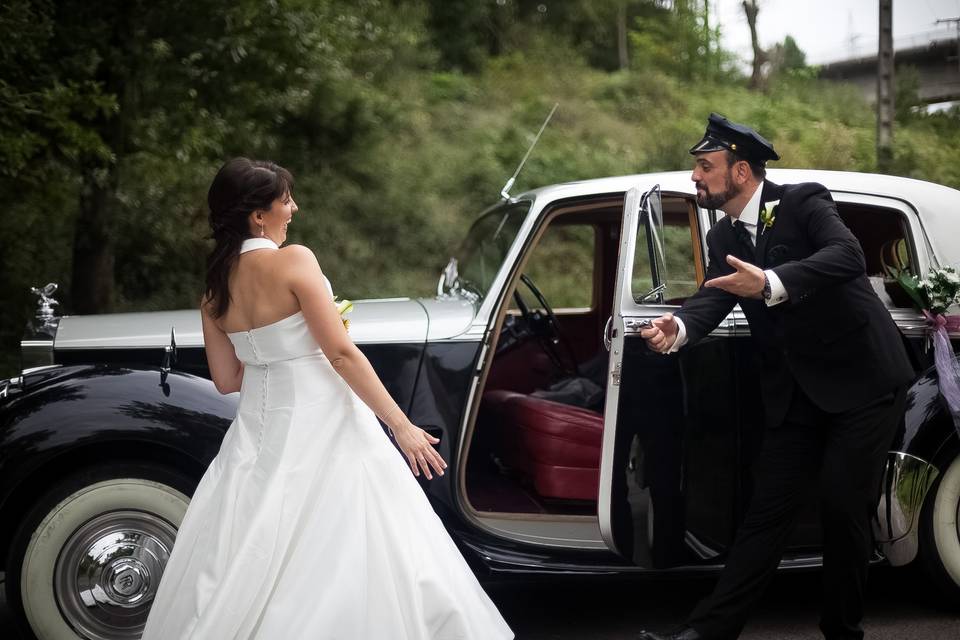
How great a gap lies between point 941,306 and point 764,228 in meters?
1.07

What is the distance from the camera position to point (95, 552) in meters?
3.53

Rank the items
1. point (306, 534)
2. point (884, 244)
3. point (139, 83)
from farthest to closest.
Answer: point (139, 83) < point (884, 244) < point (306, 534)

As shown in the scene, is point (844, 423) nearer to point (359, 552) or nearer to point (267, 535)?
point (359, 552)

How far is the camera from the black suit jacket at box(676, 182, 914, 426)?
3.20 metres

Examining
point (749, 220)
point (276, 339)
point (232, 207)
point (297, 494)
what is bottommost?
point (297, 494)

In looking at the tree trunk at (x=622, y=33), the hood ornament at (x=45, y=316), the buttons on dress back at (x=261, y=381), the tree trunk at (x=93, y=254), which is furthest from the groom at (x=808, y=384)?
the tree trunk at (x=622, y=33)

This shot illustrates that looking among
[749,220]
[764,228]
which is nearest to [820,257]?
[764,228]

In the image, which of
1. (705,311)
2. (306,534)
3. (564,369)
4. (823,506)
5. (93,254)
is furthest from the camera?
(93,254)

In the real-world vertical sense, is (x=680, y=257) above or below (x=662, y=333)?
above

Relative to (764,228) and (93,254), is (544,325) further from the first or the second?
(93,254)

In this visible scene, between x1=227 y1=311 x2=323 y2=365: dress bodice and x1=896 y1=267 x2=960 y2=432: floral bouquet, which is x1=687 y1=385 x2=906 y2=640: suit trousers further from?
x1=227 y1=311 x2=323 y2=365: dress bodice

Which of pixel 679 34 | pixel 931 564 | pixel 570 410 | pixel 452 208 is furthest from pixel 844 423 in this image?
pixel 679 34

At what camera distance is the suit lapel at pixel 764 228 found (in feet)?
11.3

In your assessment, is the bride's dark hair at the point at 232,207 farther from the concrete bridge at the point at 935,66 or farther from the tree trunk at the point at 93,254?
the concrete bridge at the point at 935,66
